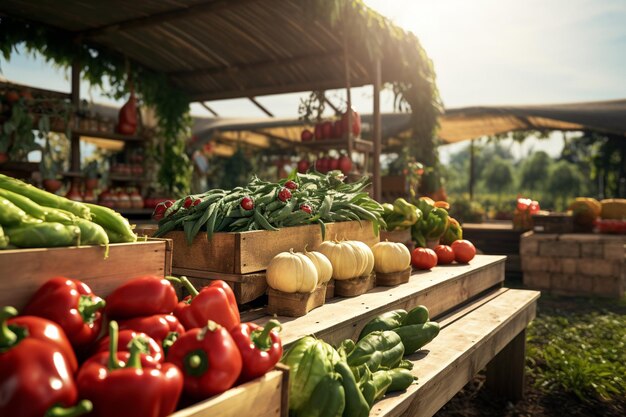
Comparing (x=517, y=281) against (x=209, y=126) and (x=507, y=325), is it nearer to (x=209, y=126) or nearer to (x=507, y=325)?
(x=507, y=325)

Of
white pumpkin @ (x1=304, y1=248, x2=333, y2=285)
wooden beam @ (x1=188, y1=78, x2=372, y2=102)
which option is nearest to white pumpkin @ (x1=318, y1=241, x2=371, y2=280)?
white pumpkin @ (x1=304, y1=248, x2=333, y2=285)

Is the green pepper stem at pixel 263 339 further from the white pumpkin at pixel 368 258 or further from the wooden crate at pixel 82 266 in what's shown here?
the white pumpkin at pixel 368 258

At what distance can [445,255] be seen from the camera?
401 cm

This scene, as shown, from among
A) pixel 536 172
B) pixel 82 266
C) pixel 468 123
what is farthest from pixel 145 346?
pixel 536 172

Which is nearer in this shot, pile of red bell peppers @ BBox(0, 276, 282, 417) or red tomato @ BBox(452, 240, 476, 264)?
pile of red bell peppers @ BBox(0, 276, 282, 417)

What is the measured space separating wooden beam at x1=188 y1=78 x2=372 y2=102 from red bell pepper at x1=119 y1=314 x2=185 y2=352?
662 centimetres

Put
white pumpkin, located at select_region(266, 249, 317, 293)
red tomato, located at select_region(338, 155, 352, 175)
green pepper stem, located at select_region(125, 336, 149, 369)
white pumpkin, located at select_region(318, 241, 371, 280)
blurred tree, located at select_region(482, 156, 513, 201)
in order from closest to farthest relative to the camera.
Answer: green pepper stem, located at select_region(125, 336, 149, 369) → white pumpkin, located at select_region(266, 249, 317, 293) → white pumpkin, located at select_region(318, 241, 371, 280) → red tomato, located at select_region(338, 155, 352, 175) → blurred tree, located at select_region(482, 156, 513, 201)

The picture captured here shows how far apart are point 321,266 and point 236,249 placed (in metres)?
0.44

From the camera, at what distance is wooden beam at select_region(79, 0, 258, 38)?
6.05 meters

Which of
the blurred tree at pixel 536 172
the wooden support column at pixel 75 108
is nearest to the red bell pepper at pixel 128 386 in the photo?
the wooden support column at pixel 75 108

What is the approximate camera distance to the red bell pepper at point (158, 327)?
1435mm

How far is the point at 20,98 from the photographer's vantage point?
6.30 meters

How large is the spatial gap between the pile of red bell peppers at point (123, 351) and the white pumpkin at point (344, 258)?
104 centimetres

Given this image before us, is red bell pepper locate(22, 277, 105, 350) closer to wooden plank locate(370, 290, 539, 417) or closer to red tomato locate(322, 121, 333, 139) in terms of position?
wooden plank locate(370, 290, 539, 417)
